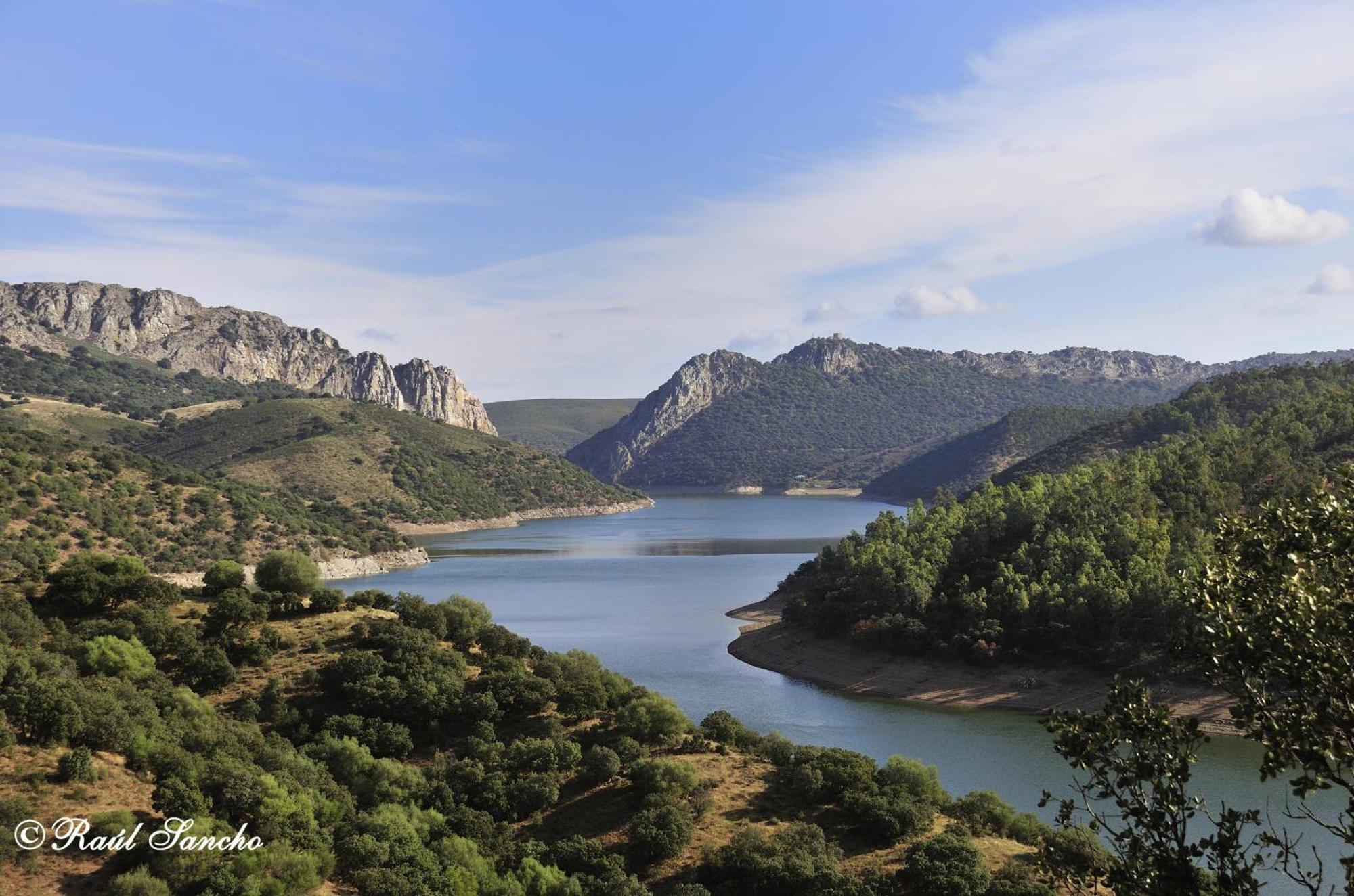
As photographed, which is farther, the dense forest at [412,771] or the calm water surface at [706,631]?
the calm water surface at [706,631]

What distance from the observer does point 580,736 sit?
36531 mm

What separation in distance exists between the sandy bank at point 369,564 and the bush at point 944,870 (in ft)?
293

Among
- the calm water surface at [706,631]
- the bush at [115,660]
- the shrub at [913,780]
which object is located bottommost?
the calm water surface at [706,631]

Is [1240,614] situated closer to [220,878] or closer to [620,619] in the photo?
[220,878]

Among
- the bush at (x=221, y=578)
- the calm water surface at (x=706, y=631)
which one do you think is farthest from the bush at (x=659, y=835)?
the bush at (x=221, y=578)

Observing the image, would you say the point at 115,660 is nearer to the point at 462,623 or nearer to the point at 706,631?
the point at 462,623

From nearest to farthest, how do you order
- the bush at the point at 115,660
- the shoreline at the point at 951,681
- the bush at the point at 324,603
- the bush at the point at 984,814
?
the bush at the point at 984,814
the bush at the point at 115,660
the bush at the point at 324,603
the shoreline at the point at 951,681

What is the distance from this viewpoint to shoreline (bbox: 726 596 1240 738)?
173 feet

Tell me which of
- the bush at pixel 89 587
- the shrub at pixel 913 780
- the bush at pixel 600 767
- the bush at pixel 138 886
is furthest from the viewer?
the bush at pixel 89 587

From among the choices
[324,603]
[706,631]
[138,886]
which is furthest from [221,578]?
[706,631]

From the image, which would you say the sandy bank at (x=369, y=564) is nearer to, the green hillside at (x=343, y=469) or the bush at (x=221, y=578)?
the green hillside at (x=343, y=469)

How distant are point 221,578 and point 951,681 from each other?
3902 cm

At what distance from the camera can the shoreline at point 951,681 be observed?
52781 millimetres

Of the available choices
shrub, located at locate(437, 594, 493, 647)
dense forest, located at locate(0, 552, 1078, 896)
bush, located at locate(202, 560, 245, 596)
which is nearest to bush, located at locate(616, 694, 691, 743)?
dense forest, located at locate(0, 552, 1078, 896)
